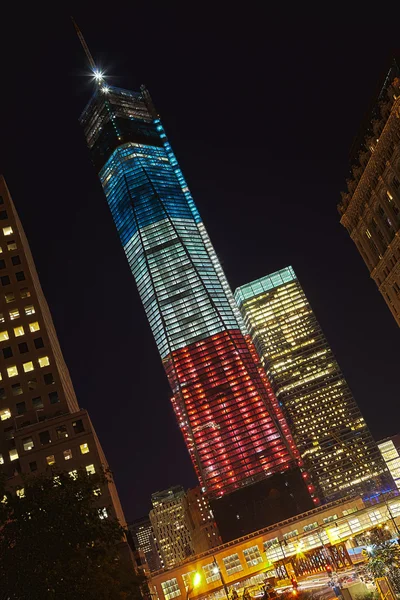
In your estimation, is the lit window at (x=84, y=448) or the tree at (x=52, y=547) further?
the lit window at (x=84, y=448)

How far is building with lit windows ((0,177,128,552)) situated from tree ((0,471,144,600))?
170 feet

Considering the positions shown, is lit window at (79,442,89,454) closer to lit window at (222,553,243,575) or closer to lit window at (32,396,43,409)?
lit window at (32,396,43,409)

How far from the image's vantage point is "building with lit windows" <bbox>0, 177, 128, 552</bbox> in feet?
294

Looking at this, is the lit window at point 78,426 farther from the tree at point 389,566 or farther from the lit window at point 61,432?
the tree at point 389,566

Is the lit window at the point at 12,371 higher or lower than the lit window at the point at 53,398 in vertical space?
Answer: higher

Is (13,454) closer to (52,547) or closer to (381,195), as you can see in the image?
(52,547)

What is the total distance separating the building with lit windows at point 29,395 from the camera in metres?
89.6

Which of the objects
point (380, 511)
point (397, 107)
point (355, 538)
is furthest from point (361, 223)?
point (380, 511)

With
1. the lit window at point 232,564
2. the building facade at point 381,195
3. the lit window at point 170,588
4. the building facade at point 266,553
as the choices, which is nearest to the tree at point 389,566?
the building facade at point 266,553

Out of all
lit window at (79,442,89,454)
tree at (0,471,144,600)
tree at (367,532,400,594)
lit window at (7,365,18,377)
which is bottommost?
tree at (367,532,400,594)

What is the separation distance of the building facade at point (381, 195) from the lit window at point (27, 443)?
60.7 meters

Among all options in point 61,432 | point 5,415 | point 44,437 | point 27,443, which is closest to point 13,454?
point 27,443

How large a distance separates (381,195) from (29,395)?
66.2 meters

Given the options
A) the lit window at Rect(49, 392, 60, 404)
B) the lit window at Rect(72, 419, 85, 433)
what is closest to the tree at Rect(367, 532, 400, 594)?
the lit window at Rect(72, 419, 85, 433)
